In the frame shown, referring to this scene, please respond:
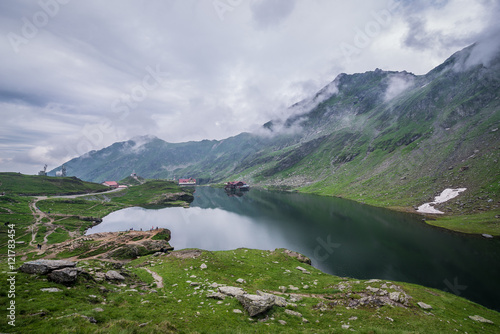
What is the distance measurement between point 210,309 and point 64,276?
1467 centimetres

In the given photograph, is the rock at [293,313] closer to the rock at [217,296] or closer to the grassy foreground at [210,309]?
the grassy foreground at [210,309]

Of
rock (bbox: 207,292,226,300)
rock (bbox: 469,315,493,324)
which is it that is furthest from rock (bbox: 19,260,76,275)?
rock (bbox: 469,315,493,324)

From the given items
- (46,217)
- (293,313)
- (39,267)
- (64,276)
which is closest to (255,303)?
(293,313)

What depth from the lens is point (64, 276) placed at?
1934cm

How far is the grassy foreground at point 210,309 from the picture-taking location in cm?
1402

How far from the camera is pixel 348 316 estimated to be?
2105cm

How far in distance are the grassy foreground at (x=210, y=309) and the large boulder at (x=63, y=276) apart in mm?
588

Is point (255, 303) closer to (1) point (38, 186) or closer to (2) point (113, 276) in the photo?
(2) point (113, 276)

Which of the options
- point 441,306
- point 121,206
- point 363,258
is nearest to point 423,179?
point 363,258

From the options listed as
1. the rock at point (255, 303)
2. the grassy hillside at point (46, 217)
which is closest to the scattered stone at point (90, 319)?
the rock at point (255, 303)

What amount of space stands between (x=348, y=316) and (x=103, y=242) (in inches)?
2435

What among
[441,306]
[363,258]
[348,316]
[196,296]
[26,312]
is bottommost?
[363,258]

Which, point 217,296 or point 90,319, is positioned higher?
point 90,319

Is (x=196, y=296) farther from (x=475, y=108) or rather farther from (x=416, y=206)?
(x=475, y=108)
